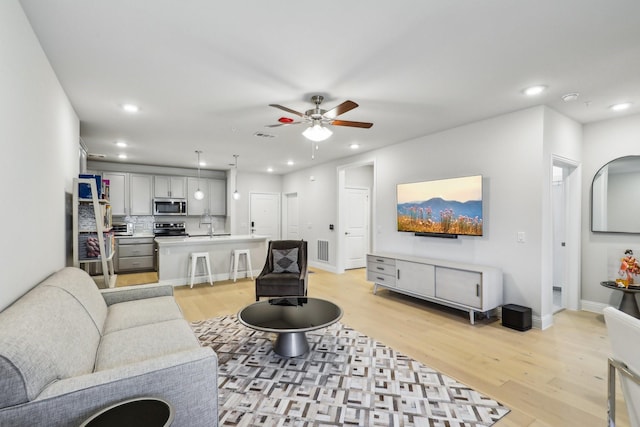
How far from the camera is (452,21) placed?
79.4 inches

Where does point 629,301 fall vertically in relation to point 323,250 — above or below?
below

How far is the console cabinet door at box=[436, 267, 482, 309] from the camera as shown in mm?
3713

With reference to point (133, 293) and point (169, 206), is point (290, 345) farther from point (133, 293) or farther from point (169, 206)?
point (169, 206)

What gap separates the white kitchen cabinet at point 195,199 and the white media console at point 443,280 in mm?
5091

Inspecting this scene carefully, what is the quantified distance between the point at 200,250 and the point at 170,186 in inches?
105

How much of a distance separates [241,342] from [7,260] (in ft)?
6.87

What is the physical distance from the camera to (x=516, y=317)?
353cm

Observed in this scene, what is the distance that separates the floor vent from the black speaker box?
4.13 m

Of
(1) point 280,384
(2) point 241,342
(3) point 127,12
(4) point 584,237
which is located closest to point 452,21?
(3) point 127,12

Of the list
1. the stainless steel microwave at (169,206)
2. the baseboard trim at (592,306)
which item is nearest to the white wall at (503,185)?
the baseboard trim at (592,306)

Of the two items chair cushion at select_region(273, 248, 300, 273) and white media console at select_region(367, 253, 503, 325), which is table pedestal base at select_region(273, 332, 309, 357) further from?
white media console at select_region(367, 253, 503, 325)

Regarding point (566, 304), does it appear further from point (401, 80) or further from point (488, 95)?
point (401, 80)

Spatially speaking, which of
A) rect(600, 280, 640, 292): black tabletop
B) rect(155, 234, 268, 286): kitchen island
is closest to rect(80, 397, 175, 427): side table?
rect(155, 234, 268, 286): kitchen island

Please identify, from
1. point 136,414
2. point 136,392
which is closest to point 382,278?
point 136,392
